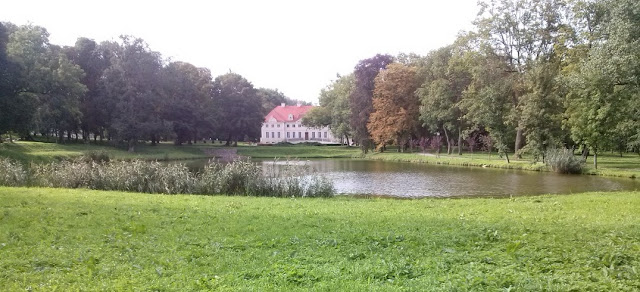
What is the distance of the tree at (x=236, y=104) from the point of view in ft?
216

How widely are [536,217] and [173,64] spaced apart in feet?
175

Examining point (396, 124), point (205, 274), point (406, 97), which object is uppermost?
point (406, 97)

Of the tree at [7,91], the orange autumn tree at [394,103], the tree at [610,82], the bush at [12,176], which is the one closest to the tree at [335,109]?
the orange autumn tree at [394,103]

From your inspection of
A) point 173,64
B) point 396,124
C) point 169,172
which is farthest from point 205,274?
point 173,64

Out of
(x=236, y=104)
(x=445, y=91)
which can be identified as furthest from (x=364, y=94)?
(x=236, y=104)

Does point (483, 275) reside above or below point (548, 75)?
below

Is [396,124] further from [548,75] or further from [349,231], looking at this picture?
[349,231]

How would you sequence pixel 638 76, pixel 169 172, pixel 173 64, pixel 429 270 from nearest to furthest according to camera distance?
pixel 429 270, pixel 169 172, pixel 638 76, pixel 173 64

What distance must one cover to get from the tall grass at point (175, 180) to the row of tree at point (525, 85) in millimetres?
15965

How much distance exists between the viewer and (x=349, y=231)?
7.93 meters

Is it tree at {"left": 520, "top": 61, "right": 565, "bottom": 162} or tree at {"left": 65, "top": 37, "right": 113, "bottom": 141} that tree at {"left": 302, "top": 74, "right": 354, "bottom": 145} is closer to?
tree at {"left": 520, "top": 61, "right": 565, "bottom": 162}

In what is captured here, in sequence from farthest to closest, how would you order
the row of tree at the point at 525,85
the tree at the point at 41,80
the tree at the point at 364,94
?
1. the tree at the point at 364,94
2. the tree at the point at 41,80
3. the row of tree at the point at 525,85

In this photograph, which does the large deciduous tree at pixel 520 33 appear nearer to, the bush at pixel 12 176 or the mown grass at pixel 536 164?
the mown grass at pixel 536 164

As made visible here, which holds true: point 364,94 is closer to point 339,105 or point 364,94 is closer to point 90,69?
point 339,105
